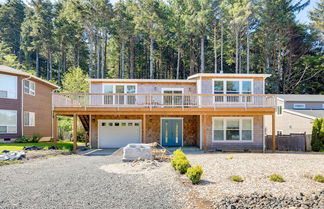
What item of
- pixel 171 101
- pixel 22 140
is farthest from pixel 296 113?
pixel 22 140

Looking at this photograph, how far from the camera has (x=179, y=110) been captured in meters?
14.8

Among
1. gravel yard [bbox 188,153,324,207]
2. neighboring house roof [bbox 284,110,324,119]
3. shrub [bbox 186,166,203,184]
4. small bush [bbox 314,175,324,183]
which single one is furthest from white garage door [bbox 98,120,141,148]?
A: neighboring house roof [bbox 284,110,324,119]

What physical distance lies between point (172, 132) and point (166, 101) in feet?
8.05

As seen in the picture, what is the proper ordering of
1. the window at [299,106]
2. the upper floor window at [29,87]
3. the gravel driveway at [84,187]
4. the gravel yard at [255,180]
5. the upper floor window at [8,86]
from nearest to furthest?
1. the gravel driveway at [84,187]
2. the gravel yard at [255,180]
3. the upper floor window at [8,86]
4. the upper floor window at [29,87]
5. the window at [299,106]

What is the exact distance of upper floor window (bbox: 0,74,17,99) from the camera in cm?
1781

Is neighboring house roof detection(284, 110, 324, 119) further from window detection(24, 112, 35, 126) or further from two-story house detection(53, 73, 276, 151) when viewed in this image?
window detection(24, 112, 35, 126)

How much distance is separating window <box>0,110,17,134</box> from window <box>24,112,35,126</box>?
107cm

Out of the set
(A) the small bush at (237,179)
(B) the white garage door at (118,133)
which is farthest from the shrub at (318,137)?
(B) the white garage door at (118,133)

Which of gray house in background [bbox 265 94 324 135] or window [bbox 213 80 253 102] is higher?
window [bbox 213 80 253 102]

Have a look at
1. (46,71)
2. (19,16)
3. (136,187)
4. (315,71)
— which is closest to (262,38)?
(315,71)

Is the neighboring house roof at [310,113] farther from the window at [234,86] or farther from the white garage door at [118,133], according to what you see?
the white garage door at [118,133]

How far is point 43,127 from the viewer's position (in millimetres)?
21922

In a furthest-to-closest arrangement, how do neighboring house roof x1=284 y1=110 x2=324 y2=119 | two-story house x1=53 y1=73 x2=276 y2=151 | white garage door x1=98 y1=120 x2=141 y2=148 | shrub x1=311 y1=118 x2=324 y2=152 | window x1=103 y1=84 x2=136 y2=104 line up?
neighboring house roof x1=284 y1=110 x2=324 y2=119, white garage door x1=98 y1=120 x2=141 y2=148, shrub x1=311 y1=118 x2=324 y2=152, window x1=103 y1=84 x2=136 y2=104, two-story house x1=53 y1=73 x2=276 y2=151

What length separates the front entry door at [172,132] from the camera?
56.6 ft
